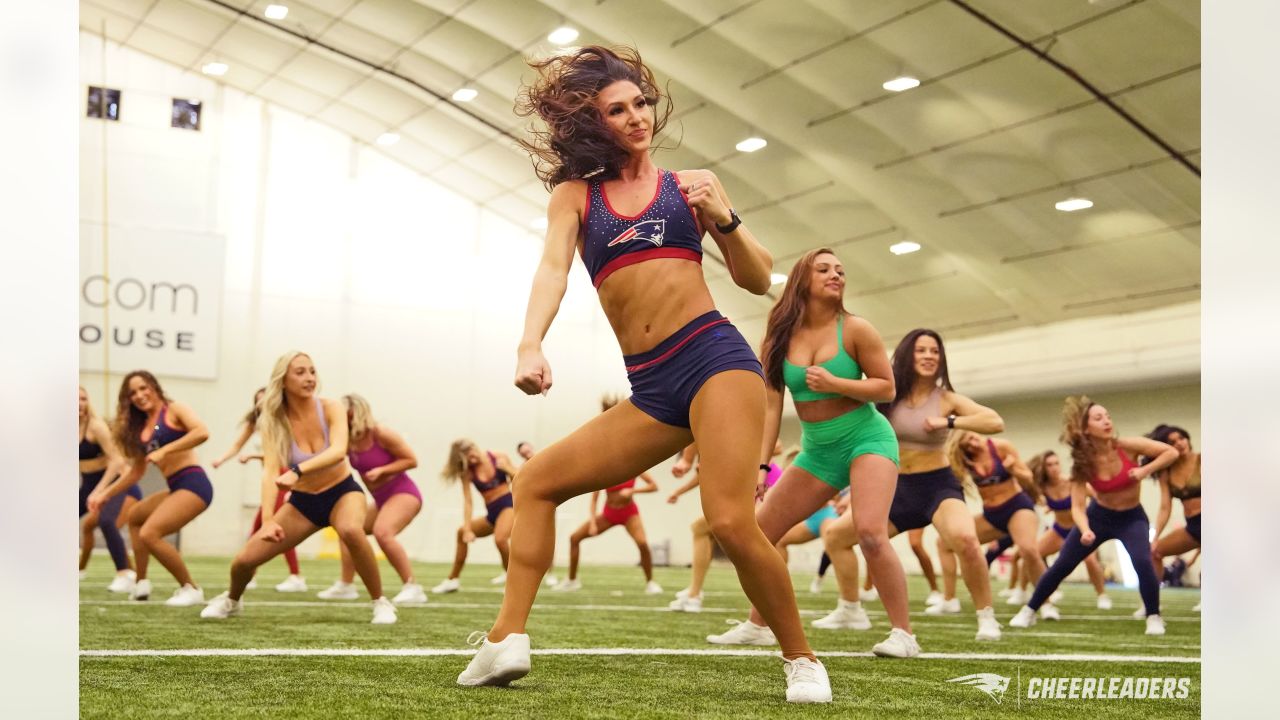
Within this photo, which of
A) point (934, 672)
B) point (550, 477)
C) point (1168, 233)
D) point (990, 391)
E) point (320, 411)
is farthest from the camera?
point (990, 391)

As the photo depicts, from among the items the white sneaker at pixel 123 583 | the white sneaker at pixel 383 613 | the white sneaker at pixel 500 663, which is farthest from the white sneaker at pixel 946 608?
the white sneaker at pixel 500 663

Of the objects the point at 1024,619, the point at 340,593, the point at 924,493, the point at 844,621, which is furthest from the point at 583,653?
the point at 340,593

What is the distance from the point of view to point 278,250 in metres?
24.4

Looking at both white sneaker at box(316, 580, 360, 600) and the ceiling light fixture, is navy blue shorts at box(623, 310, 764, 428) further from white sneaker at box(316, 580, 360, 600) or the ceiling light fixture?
the ceiling light fixture

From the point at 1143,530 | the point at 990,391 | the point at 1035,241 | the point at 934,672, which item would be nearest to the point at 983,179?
the point at 1035,241

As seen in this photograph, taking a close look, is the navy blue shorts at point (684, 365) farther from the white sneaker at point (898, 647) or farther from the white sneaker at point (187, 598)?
the white sneaker at point (187, 598)

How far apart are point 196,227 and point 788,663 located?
72.5ft

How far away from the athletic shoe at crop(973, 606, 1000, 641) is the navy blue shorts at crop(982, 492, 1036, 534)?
8.19 feet

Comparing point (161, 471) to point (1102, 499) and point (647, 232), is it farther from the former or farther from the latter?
point (1102, 499)

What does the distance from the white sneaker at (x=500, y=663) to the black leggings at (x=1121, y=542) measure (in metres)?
4.87

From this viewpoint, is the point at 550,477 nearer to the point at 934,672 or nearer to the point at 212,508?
the point at 934,672

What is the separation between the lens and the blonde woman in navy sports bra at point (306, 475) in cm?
641

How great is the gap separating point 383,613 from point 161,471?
2125 millimetres

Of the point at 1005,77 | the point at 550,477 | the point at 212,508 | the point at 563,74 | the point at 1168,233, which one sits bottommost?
the point at 212,508
